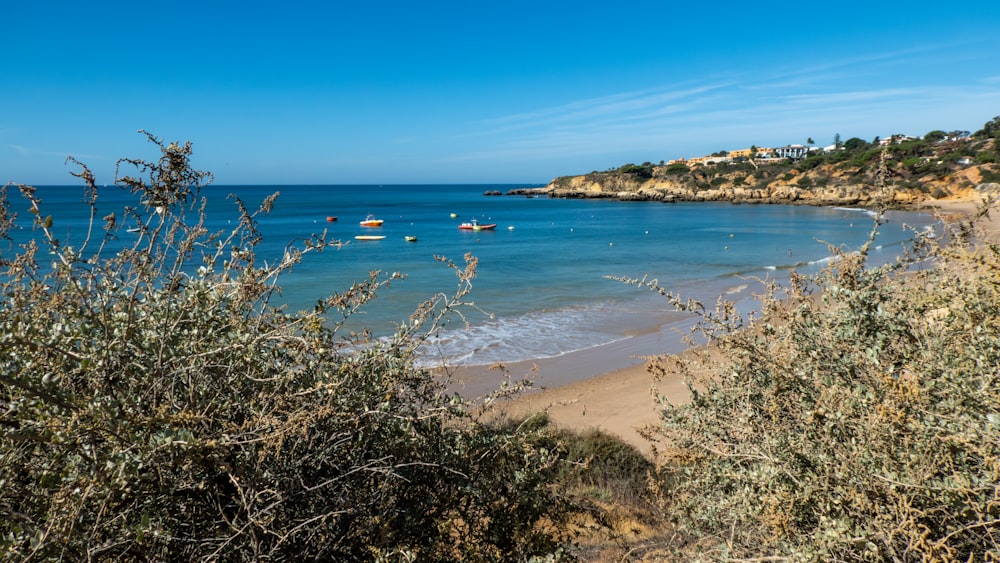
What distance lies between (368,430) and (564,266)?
30389 millimetres

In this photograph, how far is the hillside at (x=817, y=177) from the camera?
64.5 meters

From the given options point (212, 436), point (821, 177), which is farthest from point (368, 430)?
point (821, 177)

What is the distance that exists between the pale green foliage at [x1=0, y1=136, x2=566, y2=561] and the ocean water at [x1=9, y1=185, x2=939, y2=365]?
0.67 metres

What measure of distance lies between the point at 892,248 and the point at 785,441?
3983 cm

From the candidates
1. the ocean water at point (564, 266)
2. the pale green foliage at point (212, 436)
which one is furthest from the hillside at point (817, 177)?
the pale green foliage at point (212, 436)

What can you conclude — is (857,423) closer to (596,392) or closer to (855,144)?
(596,392)

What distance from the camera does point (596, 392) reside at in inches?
523

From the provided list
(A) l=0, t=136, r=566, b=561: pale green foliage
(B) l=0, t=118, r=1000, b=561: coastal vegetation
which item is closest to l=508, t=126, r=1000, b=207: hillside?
(B) l=0, t=118, r=1000, b=561: coastal vegetation

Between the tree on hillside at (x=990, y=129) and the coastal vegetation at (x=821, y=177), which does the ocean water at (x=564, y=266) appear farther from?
the tree on hillside at (x=990, y=129)

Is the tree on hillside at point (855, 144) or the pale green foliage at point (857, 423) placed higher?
the tree on hillside at point (855, 144)

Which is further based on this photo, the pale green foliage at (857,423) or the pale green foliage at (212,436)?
the pale green foliage at (857,423)

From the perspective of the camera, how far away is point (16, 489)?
7.08ft

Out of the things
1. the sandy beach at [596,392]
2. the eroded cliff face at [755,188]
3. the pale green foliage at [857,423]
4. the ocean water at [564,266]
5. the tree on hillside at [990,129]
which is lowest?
the sandy beach at [596,392]

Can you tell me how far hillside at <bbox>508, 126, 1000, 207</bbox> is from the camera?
64500 millimetres
